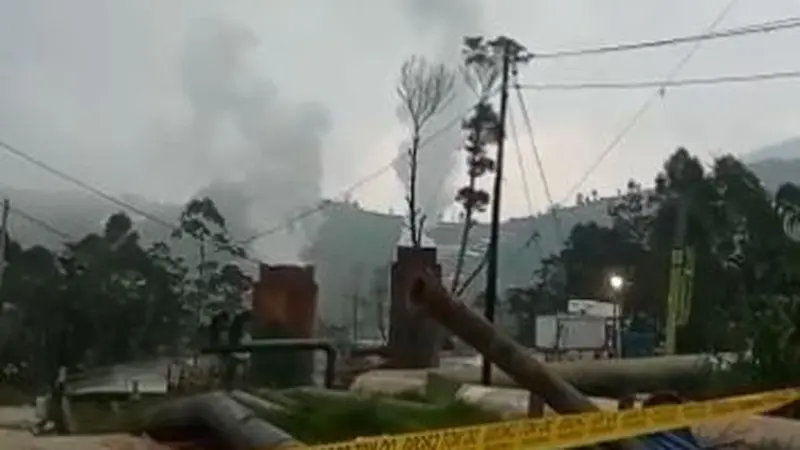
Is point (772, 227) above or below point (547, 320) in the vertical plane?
above

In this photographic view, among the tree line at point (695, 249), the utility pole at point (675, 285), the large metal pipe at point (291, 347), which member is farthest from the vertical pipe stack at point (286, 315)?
the utility pole at point (675, 285)

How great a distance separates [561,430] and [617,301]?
6.05 meters

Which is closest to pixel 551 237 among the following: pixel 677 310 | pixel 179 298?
pixel 677 310

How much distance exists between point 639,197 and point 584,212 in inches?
26.0

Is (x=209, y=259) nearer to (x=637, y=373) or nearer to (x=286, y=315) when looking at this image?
(x=286, y=315)

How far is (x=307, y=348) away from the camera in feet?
27.1

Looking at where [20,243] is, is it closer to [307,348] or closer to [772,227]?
[307,348]

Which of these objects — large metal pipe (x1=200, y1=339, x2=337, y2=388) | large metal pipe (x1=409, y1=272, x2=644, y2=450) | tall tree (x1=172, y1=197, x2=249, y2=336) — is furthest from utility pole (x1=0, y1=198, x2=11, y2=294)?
large metal pipe (x1=409, y1=272, x2=644, y2=450)

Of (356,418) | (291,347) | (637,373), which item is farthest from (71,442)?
(637,373)

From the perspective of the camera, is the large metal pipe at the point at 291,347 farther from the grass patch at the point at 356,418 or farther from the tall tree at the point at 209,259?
the grass patch at the point at 356,418

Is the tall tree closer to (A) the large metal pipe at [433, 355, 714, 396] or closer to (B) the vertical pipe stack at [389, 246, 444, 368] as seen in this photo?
(B) the vertical pipe stack at [389, 246, 444, 368]

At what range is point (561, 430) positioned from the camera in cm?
543

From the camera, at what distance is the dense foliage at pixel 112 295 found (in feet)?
23.4

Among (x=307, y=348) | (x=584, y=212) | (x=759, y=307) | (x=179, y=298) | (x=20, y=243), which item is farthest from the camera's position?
(x=584, y=212)
